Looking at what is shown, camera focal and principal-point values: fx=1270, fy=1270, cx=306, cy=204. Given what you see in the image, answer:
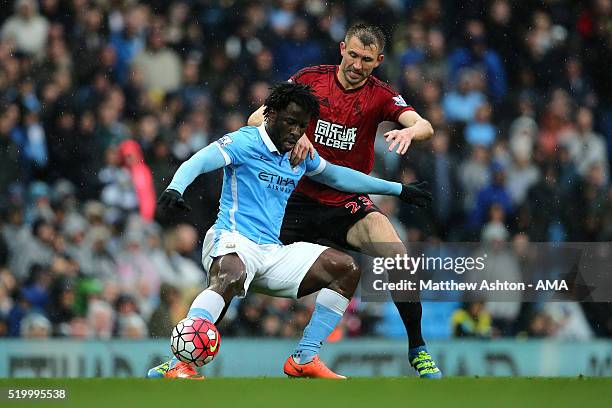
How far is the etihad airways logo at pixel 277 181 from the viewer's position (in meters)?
7.98

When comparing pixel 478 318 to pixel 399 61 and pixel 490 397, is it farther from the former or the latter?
pixel 490 397

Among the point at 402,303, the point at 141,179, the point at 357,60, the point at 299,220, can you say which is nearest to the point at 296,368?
the point at 402,303

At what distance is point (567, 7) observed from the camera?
17312 millimetres

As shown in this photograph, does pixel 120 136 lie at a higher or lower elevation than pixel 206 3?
lower

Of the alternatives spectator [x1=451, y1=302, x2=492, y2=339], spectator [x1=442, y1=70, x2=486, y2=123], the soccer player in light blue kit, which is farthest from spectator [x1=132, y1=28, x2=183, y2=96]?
the soccer player in light blue kit

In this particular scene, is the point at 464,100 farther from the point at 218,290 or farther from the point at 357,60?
the point at 218,290

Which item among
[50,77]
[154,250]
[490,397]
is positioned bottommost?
[490,397]

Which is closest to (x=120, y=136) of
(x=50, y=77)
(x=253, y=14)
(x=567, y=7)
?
(x=50, y=77)

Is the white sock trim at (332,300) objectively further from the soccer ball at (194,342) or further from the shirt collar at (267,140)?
the soccer ball at (194,342)

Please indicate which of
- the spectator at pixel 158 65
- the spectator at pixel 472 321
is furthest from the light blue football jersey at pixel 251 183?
the spectator at pixel 158 65

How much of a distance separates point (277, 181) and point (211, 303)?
0.95m

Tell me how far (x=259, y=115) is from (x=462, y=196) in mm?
6335

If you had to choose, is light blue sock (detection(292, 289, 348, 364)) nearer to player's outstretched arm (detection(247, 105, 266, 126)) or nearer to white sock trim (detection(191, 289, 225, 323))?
white sock trim (detection(191, 289, 225, 323))

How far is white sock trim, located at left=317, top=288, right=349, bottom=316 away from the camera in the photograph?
8.27 metres
